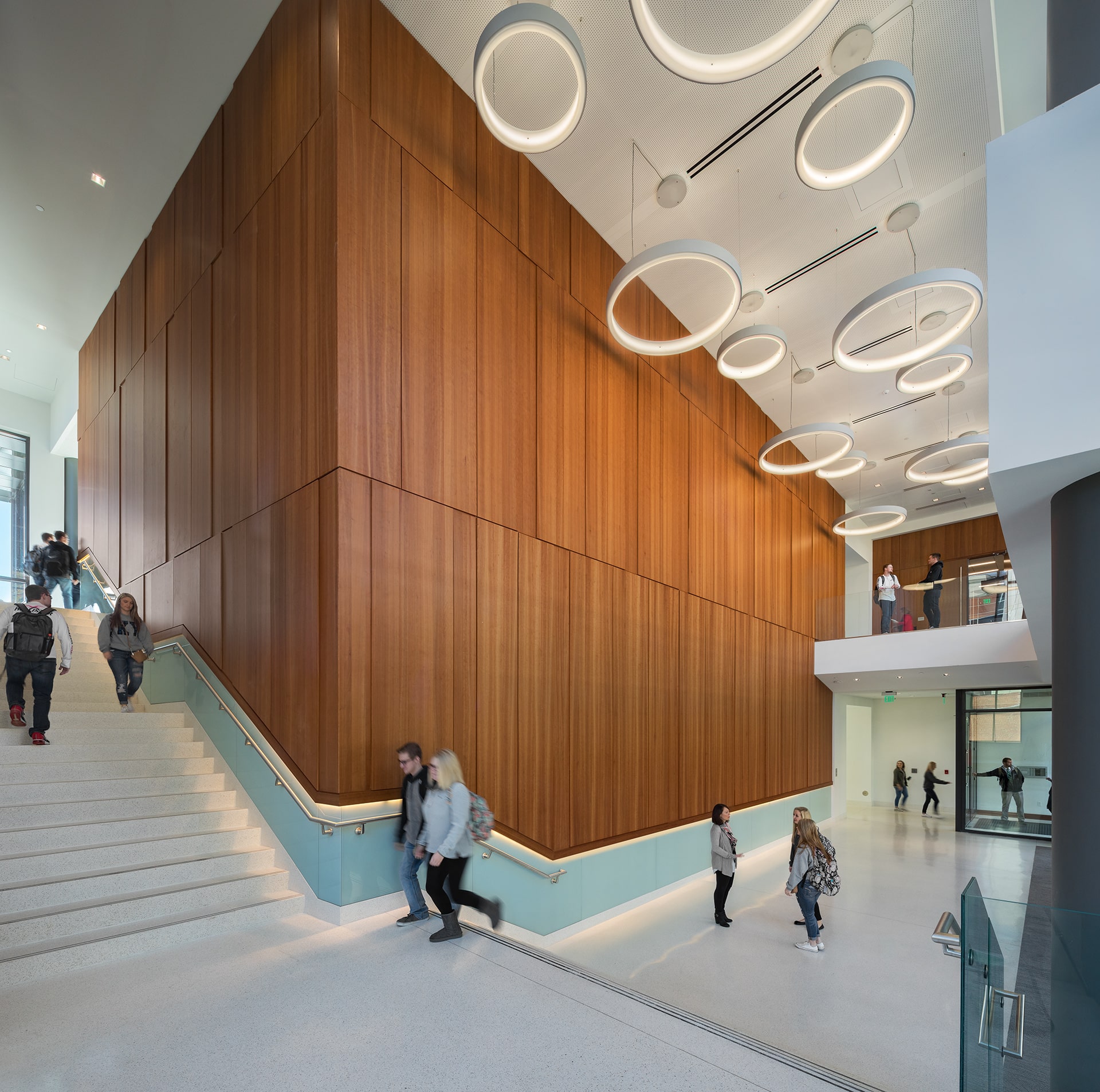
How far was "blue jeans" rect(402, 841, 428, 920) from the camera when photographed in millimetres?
5215

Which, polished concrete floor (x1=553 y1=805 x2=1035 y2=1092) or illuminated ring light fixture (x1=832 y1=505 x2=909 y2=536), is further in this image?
illuminated ring light fixture (x1=832 y1=505 x2=909 y2=536)

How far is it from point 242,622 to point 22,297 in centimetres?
1011

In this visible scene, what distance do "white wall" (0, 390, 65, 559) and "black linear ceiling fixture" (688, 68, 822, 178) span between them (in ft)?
54.3

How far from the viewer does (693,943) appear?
7863 millimetres

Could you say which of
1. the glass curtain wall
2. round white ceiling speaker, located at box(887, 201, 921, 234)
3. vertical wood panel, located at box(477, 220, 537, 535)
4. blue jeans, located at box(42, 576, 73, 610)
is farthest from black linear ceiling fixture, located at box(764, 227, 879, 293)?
blue jeans, located at box(42, 576, 73, 610)

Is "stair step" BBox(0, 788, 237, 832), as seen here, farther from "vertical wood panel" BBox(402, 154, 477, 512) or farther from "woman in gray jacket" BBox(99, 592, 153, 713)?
"vertical wood panel" BBox(402, 154, 477, 512)

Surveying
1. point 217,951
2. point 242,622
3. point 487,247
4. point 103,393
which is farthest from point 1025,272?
point 103,393

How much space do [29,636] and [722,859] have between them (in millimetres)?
8008

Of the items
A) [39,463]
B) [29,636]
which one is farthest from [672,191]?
[39,463]

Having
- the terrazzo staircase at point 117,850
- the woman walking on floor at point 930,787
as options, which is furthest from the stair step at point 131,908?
the woman walking on floor at point 930,787

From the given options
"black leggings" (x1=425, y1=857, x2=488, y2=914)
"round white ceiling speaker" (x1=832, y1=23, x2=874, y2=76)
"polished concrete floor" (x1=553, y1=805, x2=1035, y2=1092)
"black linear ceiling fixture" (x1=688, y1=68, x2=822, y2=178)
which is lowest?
"polished concrete floor" (x1=553, y1=805, x2=1035, y2=1092)

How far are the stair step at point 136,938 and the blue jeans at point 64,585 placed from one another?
410 inches

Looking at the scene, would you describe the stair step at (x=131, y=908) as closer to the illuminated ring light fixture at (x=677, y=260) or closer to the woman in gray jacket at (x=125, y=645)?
the woman in gray jacket at (x=125, y=645)

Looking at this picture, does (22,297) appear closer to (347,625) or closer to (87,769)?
(87,769)
